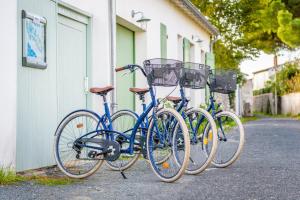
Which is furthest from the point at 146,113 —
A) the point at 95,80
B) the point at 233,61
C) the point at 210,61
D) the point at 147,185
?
the point at 233,61

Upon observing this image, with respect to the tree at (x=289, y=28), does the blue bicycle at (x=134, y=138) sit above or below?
below

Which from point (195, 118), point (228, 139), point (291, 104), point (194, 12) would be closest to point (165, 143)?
point (195, 118)

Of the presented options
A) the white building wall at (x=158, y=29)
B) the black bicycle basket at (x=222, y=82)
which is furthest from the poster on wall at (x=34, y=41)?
the white building wall at (x=158, y=29)

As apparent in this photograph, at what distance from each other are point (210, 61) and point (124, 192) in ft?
51.6

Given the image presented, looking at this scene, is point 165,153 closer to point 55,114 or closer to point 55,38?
point 55,114

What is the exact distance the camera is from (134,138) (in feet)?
21.1

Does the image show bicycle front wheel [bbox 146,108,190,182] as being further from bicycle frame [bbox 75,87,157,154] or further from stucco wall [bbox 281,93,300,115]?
stucco wall [bbox 281,93,300,115]

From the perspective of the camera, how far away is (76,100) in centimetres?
807

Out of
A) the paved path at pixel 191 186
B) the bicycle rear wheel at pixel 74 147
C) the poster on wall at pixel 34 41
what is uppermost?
the poster on wall at pixel 34 41

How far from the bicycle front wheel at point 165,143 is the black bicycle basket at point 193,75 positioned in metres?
0.64

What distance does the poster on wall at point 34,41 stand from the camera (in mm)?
6566

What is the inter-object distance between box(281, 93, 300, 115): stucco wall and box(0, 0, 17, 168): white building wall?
87.3ft

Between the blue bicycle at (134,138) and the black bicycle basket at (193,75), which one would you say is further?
the black bicycle basket at (193,75)

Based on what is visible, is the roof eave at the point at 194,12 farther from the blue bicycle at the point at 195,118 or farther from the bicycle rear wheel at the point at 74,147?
the bicycle rear wheel at the point at 74,147
